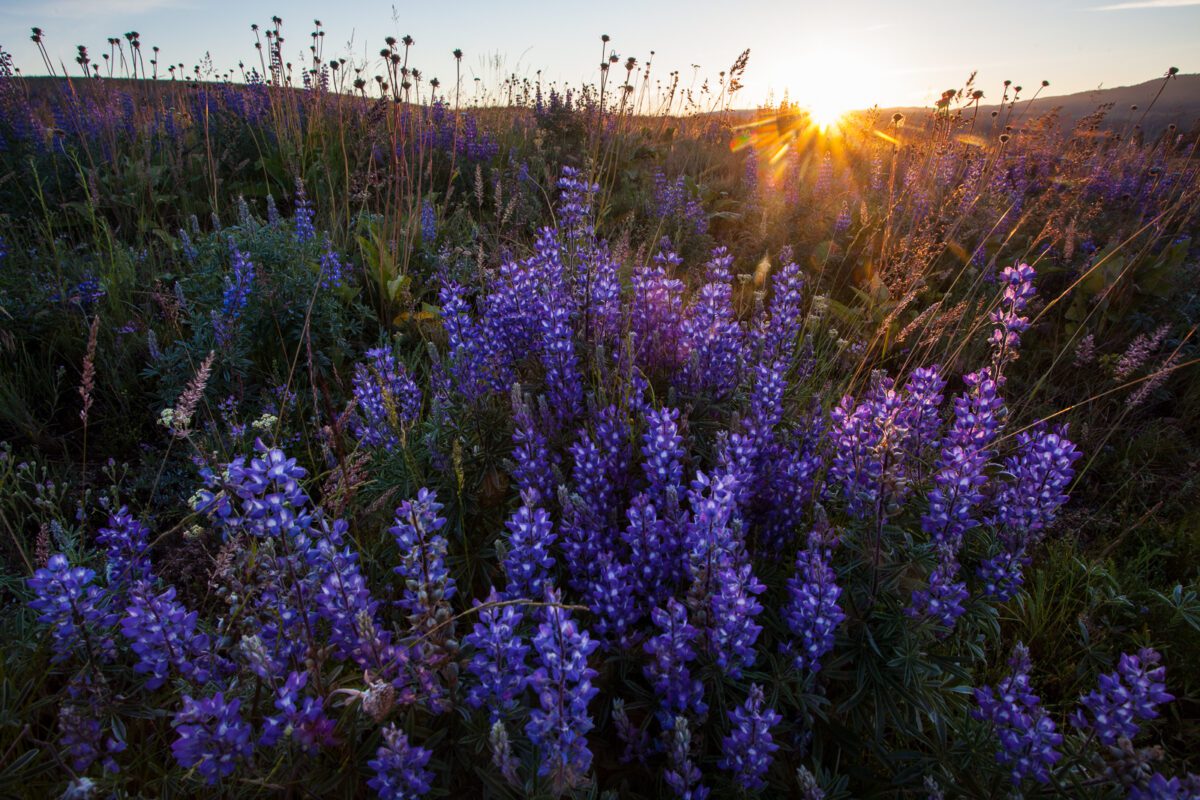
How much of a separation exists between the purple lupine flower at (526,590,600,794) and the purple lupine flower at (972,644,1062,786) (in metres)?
1.03

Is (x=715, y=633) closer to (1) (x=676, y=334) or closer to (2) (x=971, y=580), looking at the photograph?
(2) (x=971, y=580)

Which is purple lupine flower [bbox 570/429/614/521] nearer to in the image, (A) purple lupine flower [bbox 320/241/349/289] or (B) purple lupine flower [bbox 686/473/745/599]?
(B) purple lupine flower [bbox 686/473/745/599]

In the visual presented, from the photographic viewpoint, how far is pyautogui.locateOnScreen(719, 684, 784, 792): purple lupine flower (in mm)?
1430

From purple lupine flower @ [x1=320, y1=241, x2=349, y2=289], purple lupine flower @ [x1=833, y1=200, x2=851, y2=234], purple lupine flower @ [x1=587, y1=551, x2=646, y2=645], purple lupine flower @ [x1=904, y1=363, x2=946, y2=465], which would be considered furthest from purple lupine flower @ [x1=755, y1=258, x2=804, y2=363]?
purple lupine flower @ [x1=833, y1=200, x2=851, y2=234]

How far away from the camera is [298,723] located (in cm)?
132

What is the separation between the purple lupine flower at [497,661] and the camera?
1365mm

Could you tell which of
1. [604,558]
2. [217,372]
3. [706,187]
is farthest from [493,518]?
[706,187]

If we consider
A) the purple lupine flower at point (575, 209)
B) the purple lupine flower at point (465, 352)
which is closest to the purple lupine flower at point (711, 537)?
the purple lupine flower at point (465, 352)

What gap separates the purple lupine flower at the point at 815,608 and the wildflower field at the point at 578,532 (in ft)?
0.05

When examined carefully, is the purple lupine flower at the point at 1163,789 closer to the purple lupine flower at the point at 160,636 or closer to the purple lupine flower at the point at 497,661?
the purple lupine flower at the point at 497,661

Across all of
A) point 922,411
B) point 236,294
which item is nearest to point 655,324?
point 922,411

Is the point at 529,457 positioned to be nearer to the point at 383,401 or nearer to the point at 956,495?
the point at 383,401

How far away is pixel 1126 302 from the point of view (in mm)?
4480

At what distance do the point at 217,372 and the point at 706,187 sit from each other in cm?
520
